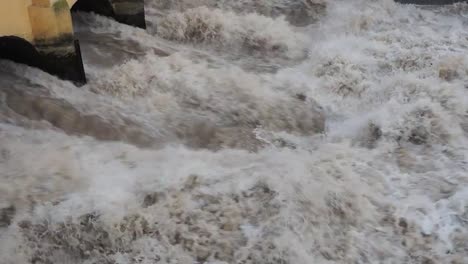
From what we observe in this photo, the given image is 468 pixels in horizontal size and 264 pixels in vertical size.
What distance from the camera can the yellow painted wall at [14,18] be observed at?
4730mm

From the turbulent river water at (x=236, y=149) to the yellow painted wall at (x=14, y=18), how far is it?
0.47m

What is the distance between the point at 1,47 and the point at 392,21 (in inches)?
204

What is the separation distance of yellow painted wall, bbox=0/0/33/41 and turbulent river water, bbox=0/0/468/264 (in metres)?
0.47

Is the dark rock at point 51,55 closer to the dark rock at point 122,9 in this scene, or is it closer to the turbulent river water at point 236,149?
the turbulent river water at point 236,149

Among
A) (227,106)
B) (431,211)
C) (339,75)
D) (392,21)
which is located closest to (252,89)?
(227,106)

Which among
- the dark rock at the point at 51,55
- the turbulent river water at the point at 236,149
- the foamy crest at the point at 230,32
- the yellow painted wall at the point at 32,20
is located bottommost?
the turbulent river water at the point at 236,149

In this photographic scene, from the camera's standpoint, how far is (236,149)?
14.5 ft

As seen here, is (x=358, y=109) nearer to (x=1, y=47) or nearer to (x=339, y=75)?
(x=339, y=75)

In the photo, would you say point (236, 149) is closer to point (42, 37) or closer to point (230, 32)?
point (42, 37)

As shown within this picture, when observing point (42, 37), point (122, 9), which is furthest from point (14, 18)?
point (122, 9)

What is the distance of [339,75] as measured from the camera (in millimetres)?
5855

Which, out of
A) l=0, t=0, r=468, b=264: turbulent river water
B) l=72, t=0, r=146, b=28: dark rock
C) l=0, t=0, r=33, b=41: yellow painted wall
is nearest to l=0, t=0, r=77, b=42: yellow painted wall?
l=0, t=0, r=33, b=41: yellow painted wall

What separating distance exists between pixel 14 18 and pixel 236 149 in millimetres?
2360

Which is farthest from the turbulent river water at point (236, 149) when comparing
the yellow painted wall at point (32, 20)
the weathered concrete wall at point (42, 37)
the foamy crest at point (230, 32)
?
the yellow painted wall at point (32, 20)
